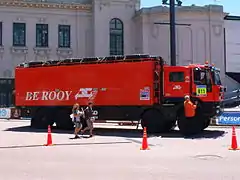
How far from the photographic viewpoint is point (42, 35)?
156 feet

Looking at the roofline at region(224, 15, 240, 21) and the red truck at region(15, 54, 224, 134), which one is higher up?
the roofline at region(224, 15, 240, 21)

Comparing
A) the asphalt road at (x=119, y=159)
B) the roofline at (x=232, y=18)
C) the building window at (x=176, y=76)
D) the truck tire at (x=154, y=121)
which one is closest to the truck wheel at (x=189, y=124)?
the truck tire at (x=154, y=121)

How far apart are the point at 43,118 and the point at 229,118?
10.4 meters

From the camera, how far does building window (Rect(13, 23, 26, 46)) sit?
46.8 m

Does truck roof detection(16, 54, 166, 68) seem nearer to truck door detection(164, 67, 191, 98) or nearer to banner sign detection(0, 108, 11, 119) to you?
truck door detection(164, 67, 191, 98)

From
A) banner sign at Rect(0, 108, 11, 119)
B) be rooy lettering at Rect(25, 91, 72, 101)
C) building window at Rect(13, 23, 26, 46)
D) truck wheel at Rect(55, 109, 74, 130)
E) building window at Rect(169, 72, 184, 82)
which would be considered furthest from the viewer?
building window at Rect(13, 23, 26, 46)

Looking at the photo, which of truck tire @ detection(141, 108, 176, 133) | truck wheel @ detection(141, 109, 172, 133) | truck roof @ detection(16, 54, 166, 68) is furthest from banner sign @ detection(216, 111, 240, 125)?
truck roof @ detection(16, 54, 166, 68)

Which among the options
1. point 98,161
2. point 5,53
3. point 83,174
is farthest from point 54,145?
point 5,53

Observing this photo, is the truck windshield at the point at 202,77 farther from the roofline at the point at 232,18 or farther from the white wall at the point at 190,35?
the roofline at the point at 232,18

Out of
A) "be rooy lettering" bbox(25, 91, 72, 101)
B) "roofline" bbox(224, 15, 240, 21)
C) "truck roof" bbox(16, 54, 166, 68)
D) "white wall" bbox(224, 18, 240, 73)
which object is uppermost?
"roofline" bbox(224, 15, 240, 21)

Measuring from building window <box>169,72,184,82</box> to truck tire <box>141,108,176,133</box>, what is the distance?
164cm

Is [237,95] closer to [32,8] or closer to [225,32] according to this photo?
[225,32]

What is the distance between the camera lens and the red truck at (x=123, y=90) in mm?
20984

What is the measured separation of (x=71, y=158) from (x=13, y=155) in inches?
80.2
